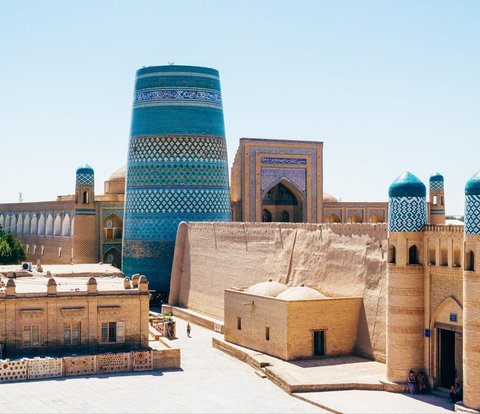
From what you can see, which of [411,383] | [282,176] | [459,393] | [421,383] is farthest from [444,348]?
[282,176]

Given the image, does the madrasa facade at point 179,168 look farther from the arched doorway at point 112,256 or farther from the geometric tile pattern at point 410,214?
the geometric tile pattern at point 410,214

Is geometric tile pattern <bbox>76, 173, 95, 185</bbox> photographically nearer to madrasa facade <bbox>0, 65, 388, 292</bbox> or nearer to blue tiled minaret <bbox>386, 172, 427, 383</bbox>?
madrasa facade <bbox>0, 65, 388, 292</bbox>

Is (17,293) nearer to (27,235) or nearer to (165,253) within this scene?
(165,253)

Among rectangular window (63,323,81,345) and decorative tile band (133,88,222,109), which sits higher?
decorative tile band (133,88,222,109)

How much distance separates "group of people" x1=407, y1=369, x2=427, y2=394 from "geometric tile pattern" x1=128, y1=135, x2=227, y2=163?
12411 millimetres

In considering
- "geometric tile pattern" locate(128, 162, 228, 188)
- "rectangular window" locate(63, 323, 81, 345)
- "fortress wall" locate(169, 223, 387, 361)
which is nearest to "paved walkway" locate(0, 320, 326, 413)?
"rectangular window" locate(63, 323, 81, 345)

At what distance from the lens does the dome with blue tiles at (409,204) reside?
1304cm

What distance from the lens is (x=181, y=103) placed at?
2389 cm

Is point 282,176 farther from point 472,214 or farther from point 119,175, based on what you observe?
point 472,214

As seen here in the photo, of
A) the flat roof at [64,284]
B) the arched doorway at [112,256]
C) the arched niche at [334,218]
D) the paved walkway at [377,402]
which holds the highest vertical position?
the arched niche at [334,218]

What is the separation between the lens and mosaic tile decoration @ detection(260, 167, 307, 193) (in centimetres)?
2670

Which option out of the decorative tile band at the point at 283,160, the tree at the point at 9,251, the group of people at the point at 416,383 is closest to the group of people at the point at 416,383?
the group of people at the point at 416,383

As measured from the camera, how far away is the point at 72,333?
1525cm

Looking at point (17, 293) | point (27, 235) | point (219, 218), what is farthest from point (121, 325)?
point (27, 235)
